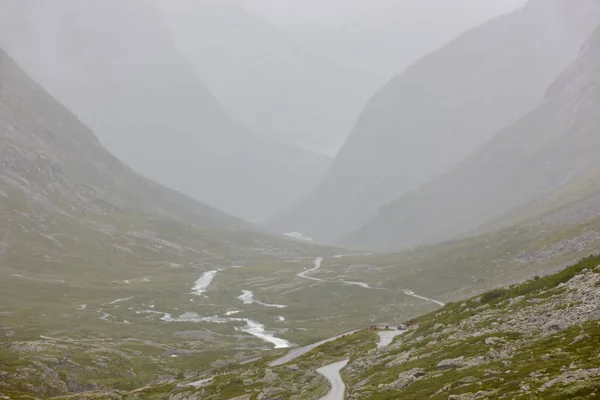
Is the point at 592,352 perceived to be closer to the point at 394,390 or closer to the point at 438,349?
the point at 394,390

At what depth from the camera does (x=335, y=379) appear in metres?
72.8

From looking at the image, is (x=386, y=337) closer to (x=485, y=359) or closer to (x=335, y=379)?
(x=335, y=379)

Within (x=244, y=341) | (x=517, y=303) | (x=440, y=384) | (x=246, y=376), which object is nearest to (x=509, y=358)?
(x=440, y=384)

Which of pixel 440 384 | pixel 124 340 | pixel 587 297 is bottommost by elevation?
pixel 440 384

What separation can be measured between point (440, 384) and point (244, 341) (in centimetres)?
13442

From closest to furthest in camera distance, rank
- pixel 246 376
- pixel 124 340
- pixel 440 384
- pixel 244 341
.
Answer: pixel 440 384
pixel 246 376
pixel 124 340
pixel 244 341

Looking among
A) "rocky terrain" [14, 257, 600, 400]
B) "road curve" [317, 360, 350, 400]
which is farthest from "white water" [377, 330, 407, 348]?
"road curve" [317, 360, 350, 400]

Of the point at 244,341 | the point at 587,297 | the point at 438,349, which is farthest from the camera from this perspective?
the point at 244,341

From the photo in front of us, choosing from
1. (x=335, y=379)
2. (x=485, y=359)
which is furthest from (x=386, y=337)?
(x=485, y=359)

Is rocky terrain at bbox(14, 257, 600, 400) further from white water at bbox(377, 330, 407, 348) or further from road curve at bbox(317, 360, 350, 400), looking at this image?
white water at bbox(377, 330, 407, 348)

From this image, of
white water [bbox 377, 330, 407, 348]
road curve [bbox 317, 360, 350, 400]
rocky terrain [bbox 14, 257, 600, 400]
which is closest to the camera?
rocky terrain [bbox 14, 257, 600, 400]

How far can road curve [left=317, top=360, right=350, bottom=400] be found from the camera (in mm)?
62325

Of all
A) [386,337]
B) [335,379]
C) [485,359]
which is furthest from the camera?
[386,337]

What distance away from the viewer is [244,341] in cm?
17662
